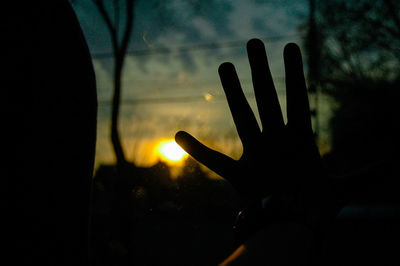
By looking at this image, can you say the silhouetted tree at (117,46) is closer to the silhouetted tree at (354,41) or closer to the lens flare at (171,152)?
the lens flare at (171,152)

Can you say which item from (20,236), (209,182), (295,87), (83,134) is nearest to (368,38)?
(209,182)

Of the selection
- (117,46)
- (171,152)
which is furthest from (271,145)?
(117,46)

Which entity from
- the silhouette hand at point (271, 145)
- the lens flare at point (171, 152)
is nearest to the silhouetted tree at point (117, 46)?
the lens flare at point (171, 152)

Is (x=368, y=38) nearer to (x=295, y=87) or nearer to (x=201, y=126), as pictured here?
(x=201, y=126)

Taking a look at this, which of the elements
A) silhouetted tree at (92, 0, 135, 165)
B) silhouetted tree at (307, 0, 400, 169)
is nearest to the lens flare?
silhouetted tree at (92, 0, 135, 165)

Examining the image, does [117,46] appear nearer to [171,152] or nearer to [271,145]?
[171,152]

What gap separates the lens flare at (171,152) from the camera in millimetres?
1310

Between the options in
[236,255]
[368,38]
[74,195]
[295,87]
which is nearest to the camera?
[236,255]

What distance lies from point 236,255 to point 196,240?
114 cm

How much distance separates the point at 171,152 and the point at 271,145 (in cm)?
65

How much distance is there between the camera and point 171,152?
4.42 feet

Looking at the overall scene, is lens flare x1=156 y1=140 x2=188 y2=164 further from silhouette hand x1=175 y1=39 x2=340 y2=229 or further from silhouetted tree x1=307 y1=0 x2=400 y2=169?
silhouetted tree x1=307 y1=0 x2=400 y2=169

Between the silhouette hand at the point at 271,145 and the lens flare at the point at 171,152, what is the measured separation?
50 centimetres

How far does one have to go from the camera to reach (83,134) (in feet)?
2.27
